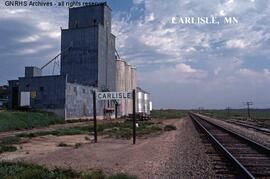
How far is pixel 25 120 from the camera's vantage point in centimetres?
4006

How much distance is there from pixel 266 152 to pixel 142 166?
254 inches

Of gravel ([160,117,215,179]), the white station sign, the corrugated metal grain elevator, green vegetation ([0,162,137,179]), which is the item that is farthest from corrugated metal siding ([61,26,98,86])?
green vegetation ([0,162,137,179])

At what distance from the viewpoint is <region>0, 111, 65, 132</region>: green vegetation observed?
35.7 meters

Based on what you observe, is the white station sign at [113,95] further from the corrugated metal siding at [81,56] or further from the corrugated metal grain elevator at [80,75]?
the corrugated metal siding at [81,56]

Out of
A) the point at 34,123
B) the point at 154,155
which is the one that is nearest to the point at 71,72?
the point at 34,123

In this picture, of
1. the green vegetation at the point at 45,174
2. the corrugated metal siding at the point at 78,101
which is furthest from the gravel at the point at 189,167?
the corrugated metal siding at the point at 78,101

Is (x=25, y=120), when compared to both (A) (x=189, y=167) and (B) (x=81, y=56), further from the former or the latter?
(A) (x=189, y=167)

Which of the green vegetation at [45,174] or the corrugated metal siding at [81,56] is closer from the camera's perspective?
the green vegetation at [45,174]

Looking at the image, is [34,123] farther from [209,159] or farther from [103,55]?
[209,159]

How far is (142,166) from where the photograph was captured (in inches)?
483

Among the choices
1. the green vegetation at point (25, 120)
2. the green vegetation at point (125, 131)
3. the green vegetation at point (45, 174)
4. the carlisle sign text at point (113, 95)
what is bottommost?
the green vegetation at point (45, 174)

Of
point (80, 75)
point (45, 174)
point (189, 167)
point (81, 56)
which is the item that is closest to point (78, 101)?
point (80, 75)

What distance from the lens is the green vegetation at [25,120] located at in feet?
117

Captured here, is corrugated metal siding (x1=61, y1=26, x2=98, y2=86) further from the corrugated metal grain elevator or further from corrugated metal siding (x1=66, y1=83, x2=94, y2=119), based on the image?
corrugated metal siding (x1=66, y1=83, x2=94, y2=119)
